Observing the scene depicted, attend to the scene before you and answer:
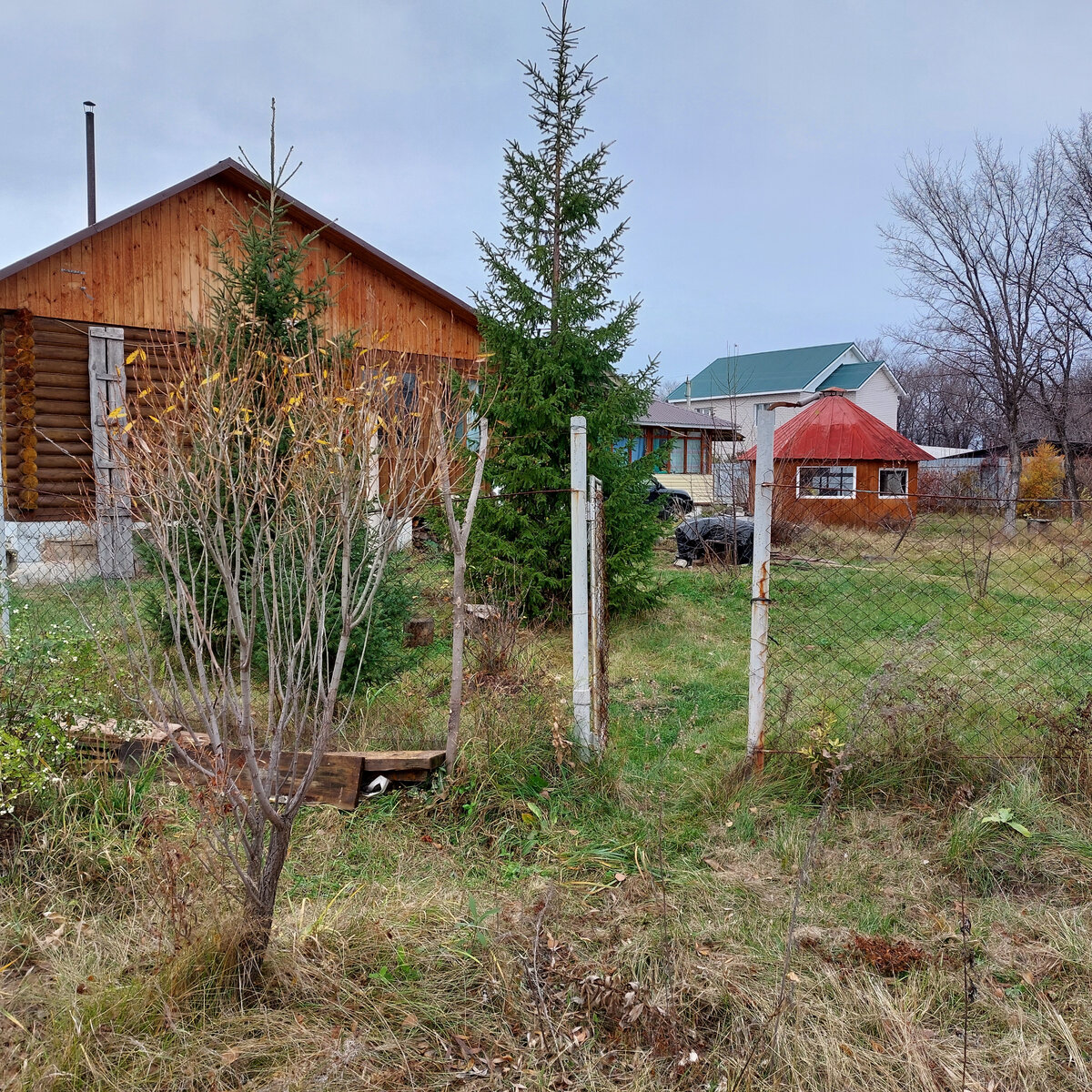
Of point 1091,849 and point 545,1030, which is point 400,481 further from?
point 1091,849

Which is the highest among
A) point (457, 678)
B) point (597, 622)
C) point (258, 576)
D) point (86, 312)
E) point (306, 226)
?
point (306, 226)

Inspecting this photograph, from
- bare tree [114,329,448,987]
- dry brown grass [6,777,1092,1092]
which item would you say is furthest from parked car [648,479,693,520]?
dry brown grass [6,777,1092,1092]

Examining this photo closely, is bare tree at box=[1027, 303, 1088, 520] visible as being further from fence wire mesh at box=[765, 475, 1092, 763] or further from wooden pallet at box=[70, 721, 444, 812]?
wooden pallet at box=[70, 721, 444, 812]

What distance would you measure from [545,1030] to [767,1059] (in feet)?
2.04

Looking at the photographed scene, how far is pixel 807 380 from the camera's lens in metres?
35.3

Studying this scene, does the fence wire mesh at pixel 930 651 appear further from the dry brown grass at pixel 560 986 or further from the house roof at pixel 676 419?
the house roof at pixel 676 419

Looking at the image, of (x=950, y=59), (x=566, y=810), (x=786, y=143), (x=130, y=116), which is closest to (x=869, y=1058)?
(x=566, y=810)

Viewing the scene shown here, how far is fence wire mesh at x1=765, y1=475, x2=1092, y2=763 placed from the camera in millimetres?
3875

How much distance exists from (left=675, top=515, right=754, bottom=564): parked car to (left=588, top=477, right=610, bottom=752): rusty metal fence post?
728 centimetres

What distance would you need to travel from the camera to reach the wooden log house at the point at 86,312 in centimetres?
1066

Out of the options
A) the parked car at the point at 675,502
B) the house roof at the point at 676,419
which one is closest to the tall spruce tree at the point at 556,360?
the parked car at the point at 675,502

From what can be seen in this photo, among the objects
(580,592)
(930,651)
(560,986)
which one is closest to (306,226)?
(580,592)

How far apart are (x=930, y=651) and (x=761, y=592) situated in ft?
11.0

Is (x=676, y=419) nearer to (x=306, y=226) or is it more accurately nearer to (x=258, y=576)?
(x=306, y=226)
